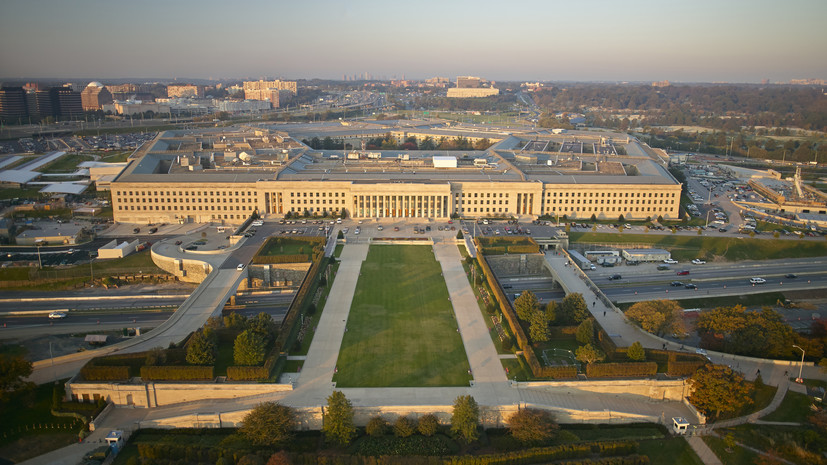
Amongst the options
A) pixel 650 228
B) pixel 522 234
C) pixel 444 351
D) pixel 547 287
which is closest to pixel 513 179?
pixel 522 234

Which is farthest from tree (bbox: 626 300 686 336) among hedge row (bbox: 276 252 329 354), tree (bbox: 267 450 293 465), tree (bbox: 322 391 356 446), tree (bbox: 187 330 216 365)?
tree (bbox: 187 330 216 365)

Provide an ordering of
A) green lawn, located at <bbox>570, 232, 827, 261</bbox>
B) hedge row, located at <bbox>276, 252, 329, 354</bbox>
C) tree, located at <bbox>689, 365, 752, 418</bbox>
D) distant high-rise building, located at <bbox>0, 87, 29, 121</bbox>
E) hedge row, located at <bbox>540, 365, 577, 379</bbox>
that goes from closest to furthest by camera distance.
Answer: tree, located at <bbox>689, 365, 752, 418</bbox>, hedge row, located at <bbox>540, 365, 577, 379</bbox>, hedge row, located at <bbox>276, 252, 329, 354</bbox>, green lawn, located at <bbox>570, 232, 827, 261</bbox>, distant high-rise building, located at <bbox>0, 87, 29, 121</bbox>

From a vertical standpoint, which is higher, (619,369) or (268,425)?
(619,369)

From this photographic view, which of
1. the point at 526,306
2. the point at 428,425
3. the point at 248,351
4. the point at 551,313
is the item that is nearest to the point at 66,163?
the point at 248,351

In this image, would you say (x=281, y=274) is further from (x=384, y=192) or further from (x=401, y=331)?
(x=384, y=192)

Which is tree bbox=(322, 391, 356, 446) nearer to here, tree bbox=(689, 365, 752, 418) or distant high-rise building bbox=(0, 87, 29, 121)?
tree bbox=(689, 365, 752, 418)

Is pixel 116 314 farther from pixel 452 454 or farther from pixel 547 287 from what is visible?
pixel 547 287
